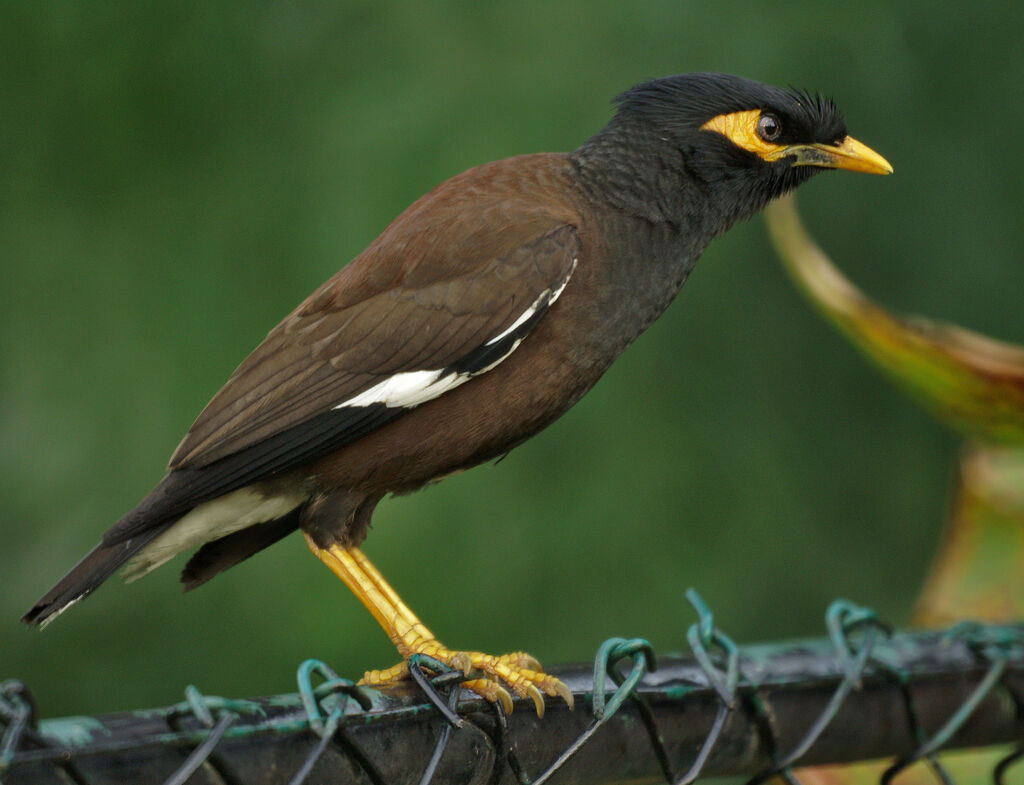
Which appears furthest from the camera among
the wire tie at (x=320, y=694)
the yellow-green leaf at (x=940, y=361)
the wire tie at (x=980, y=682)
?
the yellow-green leaf at (x=940, y=361)

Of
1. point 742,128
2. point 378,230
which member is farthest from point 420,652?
point 378,230

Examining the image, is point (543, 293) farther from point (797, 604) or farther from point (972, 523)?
point (797, 604)

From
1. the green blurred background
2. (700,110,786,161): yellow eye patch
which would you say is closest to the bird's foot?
(700,110,786,161): yellow eye patch

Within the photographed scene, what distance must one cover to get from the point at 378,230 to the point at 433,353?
5.87 ft

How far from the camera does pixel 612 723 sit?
1.64 m

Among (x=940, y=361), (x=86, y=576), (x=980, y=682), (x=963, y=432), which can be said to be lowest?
(x=980, y=682)

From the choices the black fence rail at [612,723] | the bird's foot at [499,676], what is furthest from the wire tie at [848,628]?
the bird's foot at [499,676]

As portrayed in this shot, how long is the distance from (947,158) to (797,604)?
5.20 ft

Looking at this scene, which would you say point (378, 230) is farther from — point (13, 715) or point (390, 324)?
point (13, 715)

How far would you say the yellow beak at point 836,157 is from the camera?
8.26ft

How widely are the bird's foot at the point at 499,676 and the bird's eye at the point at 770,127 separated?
3.55 feet

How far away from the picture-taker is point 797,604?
441 centimetres

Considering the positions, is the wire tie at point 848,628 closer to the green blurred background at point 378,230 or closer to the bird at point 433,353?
the bird at point 433,353

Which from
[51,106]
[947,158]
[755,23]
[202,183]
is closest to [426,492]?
[202,183]
